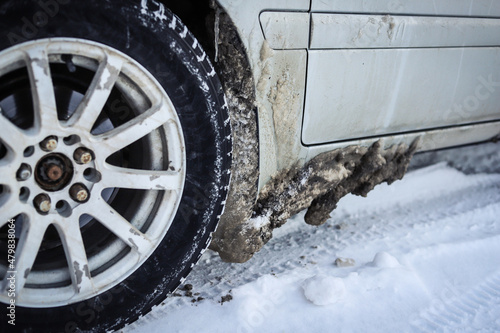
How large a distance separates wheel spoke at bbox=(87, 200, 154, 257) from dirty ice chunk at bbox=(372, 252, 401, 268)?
1.15m

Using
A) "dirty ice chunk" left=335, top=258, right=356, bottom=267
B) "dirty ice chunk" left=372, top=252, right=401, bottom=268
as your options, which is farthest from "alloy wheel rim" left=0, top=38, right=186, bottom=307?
"dirty ice chunk" left=372, top=252, right=401, bottom=268

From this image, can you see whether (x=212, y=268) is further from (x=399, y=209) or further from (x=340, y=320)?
(x=399, y=209)

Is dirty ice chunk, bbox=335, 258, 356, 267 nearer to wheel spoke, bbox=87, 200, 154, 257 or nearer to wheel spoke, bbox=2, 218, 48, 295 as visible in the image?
wheel spoke, bbox=87, 200, 154, 257

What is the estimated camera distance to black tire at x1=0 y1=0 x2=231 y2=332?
132 centimetres

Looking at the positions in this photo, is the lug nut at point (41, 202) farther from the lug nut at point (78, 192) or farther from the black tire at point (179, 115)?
the black tire at point (179, 115)

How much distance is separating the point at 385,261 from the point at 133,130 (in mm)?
1374

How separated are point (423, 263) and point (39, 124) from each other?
1828mm

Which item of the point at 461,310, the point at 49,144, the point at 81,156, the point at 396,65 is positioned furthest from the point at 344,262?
the point at 49,144

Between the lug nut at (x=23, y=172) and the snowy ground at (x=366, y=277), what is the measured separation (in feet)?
2.38

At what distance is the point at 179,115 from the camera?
5.25ft

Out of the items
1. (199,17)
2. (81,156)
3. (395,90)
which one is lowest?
(81,156)

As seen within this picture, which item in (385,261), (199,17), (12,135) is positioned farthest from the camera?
(385,261)

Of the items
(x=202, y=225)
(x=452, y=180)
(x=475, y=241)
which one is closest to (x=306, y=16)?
(x=202, y=225)

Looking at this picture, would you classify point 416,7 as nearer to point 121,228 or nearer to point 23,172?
point 121,228
